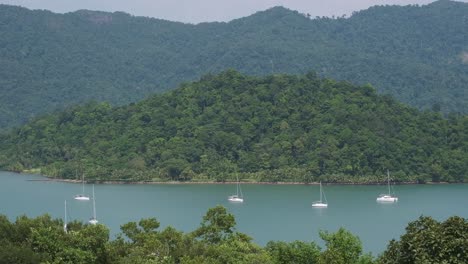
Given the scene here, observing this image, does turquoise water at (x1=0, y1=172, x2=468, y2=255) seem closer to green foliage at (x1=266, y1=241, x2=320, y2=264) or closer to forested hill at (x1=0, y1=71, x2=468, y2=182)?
forested hill at (x1=0, y1=71, x2=468, y2=182)

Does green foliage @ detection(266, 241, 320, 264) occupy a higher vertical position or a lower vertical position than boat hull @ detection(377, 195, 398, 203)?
higher

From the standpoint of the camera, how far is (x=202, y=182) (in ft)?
203

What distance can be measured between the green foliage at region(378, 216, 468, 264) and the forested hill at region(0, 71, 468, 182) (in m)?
47.6

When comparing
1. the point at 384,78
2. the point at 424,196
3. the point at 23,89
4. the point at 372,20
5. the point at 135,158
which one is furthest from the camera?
the point at 372,20

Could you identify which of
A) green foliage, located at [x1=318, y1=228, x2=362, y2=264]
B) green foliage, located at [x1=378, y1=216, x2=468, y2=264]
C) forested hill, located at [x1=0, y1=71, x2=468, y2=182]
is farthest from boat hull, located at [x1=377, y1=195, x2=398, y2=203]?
green foliage, located at [x1=378, y1=216, x2=468, y2=264]

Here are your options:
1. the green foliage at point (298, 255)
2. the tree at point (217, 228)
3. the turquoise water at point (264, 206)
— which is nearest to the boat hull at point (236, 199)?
the turquoise water at point (264, 206)

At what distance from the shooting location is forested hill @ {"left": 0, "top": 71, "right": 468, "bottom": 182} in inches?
2456

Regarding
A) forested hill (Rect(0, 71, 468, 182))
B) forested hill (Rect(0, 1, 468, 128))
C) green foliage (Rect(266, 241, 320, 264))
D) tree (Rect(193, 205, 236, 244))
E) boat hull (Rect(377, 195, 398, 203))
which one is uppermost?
forested hill (Rect(0, 1, 468, 128))

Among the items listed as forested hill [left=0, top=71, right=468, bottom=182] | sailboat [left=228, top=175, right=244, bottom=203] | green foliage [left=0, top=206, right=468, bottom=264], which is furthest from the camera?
forested hill [left=0, top=71, right=468, bottom=182]

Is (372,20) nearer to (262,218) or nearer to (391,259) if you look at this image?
(262,218)

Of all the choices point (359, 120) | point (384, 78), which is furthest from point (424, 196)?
point (384, 78)

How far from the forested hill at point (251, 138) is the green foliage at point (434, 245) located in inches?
1875

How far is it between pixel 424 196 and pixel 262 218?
1592 centimetres

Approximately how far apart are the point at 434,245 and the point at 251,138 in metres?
56.6
